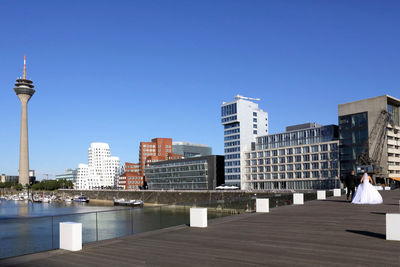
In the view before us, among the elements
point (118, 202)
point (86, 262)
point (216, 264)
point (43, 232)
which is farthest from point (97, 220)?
point (118, 202)

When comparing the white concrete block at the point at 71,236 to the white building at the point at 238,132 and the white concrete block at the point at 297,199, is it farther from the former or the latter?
the white building at the point at 238,132

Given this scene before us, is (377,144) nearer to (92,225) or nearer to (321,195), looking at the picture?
(321,195)

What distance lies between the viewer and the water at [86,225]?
12688mm

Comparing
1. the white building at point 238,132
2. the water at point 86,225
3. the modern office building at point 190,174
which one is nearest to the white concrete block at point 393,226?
the water at point 86,225

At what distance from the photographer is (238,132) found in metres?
144

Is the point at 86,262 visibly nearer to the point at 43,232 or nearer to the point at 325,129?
the point at 43,232

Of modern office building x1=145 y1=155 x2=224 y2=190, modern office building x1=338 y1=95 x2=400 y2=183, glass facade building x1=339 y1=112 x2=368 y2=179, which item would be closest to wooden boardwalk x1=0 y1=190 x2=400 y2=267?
modern office building x1=338 y1=95 x2=400 y2=183

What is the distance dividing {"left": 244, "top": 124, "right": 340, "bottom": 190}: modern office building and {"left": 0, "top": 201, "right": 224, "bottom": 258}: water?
337ft

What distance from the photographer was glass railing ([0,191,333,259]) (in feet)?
41.7

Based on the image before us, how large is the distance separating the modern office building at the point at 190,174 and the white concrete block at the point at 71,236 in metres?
139

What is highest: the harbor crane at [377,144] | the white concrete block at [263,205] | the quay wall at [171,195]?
the harbor crane at [377,144]

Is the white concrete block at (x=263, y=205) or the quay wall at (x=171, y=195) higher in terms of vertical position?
the white concrete block at (x=263, y=205)

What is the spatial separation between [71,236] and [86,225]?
2.54 metres

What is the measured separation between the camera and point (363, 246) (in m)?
12.1
